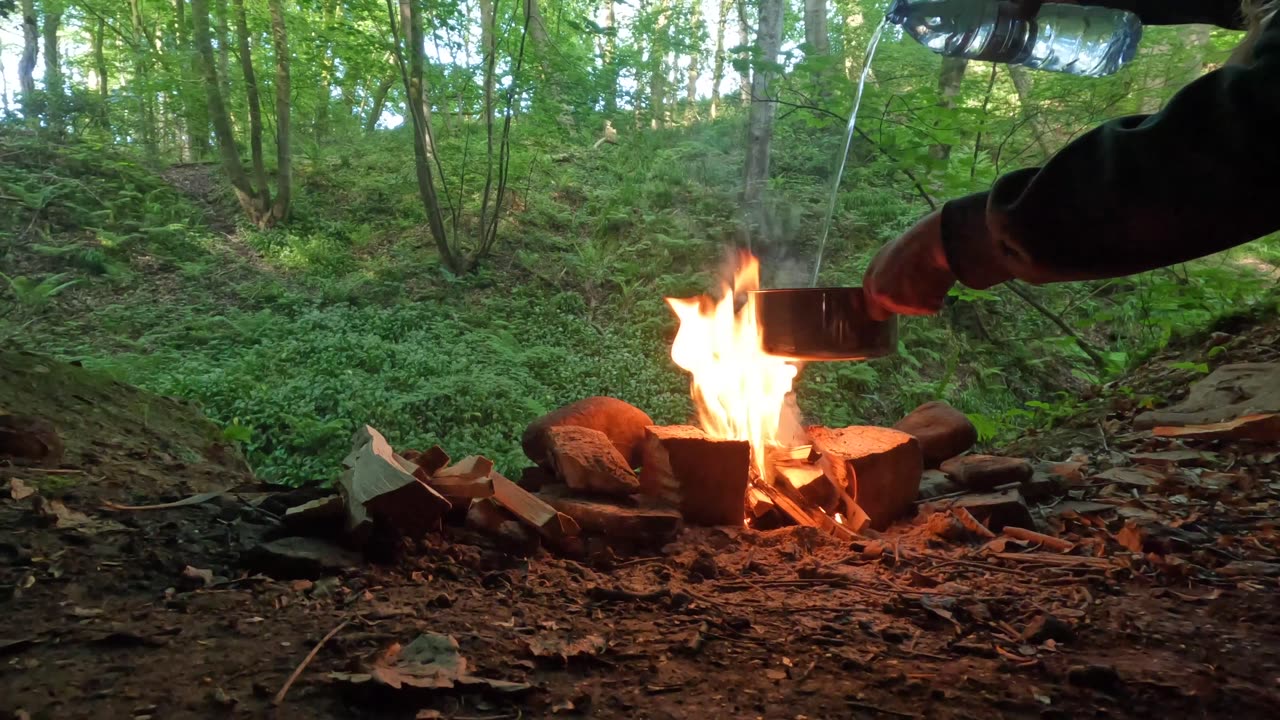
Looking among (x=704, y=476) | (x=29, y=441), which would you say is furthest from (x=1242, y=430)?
(x=29, y=441)

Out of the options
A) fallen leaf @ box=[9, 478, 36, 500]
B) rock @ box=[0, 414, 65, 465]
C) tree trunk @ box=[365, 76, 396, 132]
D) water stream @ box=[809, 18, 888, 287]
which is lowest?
fallen leaf @ box=[9, 478, 36, 500]

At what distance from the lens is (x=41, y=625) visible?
1315mm

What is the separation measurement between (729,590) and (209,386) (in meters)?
4.57

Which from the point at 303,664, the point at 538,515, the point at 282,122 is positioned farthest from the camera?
the point at 282,122

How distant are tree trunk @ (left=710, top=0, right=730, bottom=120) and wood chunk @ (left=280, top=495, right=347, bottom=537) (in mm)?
9061

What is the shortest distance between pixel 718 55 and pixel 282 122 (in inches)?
223

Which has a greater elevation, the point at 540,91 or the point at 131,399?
the point at 540,91

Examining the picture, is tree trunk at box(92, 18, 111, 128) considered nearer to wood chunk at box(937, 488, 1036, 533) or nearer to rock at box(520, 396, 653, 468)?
rock at box(520, 396, 653, 468)

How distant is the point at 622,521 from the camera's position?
2273 mm

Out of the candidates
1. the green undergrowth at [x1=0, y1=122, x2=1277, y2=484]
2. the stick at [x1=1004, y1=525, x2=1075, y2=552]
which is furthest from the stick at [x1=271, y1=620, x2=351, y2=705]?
the green undergrowth at [x1=0, y1=122, x2=1277, y2=484]

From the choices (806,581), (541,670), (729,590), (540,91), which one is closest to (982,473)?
(806,581)

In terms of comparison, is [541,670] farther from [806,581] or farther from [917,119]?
[917,119]

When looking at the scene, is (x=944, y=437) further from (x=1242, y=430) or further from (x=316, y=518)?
(x=316, y=518)

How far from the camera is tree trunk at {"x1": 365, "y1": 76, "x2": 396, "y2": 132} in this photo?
8062 mm
